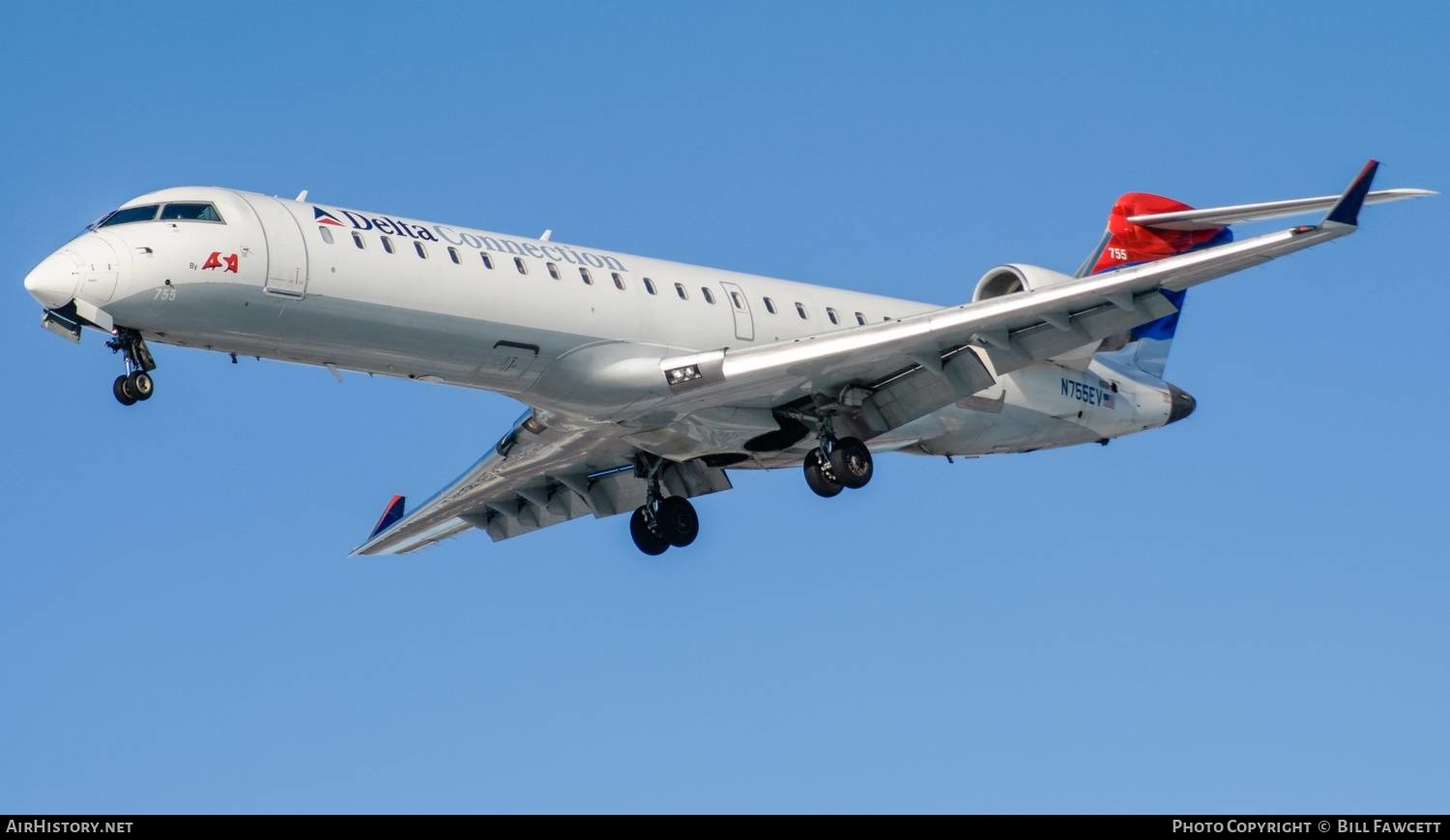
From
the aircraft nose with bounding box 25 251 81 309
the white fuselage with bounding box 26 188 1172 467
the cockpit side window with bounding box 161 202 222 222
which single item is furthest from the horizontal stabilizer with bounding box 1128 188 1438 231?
the aircraft nose with bounding box 25 251 81 309

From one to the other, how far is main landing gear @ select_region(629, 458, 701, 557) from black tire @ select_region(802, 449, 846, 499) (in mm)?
2475

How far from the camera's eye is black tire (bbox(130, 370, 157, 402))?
2283 cm

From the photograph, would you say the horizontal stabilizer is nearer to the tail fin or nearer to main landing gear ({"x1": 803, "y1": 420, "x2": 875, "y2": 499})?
the tail fin

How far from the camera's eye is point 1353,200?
75.6ft

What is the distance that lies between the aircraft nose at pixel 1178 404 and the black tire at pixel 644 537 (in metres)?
8.35

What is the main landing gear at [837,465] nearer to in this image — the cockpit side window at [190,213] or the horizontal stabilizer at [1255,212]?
the horizontal stabilizer at [1255,212]

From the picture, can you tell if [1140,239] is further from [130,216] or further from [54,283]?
[54,283]

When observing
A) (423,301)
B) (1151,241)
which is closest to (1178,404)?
(1151,241)

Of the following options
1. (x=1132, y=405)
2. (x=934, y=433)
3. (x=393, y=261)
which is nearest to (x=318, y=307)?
(x=393, y=261)

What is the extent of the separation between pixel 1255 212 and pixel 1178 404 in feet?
20.2

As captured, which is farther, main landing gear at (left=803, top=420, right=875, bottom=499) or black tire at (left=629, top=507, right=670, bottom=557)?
black tire at (left=629, top=507, right=670, bottom=557)

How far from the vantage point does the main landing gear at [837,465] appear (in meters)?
27.0

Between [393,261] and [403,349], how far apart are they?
1.05m

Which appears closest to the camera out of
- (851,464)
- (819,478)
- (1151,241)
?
(851,464)
